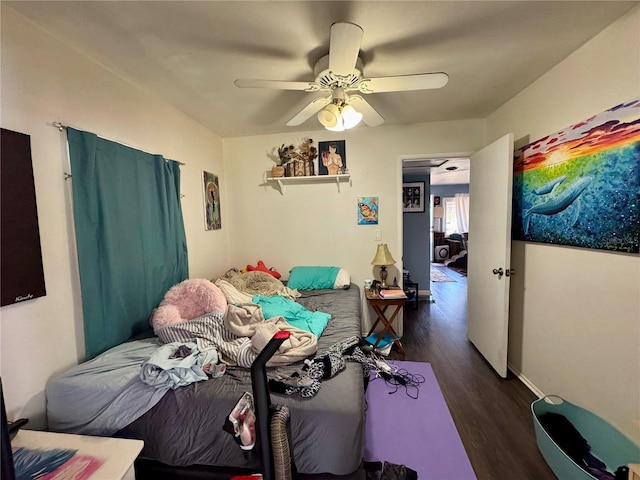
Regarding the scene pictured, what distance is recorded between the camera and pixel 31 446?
1.15 metres

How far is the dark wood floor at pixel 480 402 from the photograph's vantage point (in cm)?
157

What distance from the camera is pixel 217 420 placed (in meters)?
1.28

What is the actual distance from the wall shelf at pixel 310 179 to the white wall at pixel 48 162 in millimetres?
1550

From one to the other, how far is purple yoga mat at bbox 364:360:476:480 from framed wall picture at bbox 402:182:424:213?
3313 mm

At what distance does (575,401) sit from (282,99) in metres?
2.94

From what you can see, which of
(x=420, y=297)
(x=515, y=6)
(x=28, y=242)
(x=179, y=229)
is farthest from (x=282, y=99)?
(x=420, y=297)

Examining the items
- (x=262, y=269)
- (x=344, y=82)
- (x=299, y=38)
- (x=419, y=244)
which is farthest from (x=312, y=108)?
(x=419, y=244)

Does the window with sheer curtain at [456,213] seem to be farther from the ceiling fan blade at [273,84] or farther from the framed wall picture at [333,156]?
the ceiling fan blade at [273,84]

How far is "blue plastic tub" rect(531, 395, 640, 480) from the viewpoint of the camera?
138 centimetres

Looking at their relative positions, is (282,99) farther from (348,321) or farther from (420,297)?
(420,297)

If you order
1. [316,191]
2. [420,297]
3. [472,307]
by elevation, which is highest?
[316,191]

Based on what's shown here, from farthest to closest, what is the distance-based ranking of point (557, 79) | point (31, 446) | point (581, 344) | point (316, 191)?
point (316, 191) < point (557, 79) < point (581, 344) < point (31, 446)

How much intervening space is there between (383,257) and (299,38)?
2.10m

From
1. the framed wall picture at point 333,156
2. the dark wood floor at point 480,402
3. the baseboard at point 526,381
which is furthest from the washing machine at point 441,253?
the framed wall picture at point 333,156
